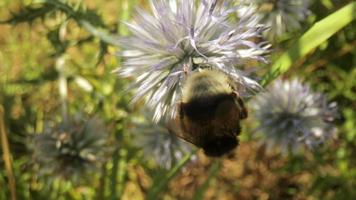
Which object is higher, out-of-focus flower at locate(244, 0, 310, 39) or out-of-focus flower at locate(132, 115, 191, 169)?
out-of-focus flower at locate(244, 0, 310, 39)

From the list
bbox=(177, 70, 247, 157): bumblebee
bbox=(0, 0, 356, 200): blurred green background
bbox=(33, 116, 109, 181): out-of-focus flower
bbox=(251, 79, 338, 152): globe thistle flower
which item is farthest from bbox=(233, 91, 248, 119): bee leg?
bbox=(33, 116, 109, 181): out-of-focus flower

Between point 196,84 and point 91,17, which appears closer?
point 196,84

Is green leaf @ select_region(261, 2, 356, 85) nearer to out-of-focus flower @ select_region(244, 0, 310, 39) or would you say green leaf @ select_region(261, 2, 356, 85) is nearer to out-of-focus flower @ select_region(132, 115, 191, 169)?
out-of-focus flower @ select_region(244, 0, 310, 39)

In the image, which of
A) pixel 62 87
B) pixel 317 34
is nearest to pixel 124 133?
pixel 62 87

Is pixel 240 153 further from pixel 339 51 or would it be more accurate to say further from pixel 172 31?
pixel 172 31

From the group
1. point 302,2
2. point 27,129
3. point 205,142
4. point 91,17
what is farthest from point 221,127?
point 27,129

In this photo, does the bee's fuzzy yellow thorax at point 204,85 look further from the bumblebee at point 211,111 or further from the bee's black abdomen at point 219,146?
the bee's black abdomen at point 219,146

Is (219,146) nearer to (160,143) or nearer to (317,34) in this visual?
(317,34)
